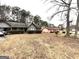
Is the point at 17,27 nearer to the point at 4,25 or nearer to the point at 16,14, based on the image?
the point at 4,25

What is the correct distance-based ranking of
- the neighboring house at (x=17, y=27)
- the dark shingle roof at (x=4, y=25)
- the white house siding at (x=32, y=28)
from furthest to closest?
1. the white house siding at (x=32, y=28)
2. the neighboring house at (x=17, y=27)
3. the dark shingle roof at (x=4, y=25)

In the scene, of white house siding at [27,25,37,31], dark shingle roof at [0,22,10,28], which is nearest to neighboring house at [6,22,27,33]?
dark shingle roof at [0,22,10,28]

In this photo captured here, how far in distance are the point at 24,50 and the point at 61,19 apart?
54.2 ft

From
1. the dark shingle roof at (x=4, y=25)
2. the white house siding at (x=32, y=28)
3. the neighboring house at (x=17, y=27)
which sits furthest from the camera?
the white house siding at (x=32, y=28)

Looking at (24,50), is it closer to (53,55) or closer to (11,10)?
(53,55)

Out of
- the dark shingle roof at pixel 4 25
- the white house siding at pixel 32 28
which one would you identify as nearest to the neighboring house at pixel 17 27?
the dark shingle roof at pixel 4 25

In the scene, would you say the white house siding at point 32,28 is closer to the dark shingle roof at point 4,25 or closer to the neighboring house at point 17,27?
the neighboring house at point 17,27

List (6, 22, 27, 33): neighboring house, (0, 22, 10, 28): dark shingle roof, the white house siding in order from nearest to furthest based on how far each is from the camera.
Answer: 1. (0, 22, 10, 28): dark shingle roof
2. (6, 22, 27, 33): neighboring house
3. the white house siding

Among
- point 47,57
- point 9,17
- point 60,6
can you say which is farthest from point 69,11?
point 9,17

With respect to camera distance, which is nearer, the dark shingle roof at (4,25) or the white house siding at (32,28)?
the dark shingle roof at (4,25)

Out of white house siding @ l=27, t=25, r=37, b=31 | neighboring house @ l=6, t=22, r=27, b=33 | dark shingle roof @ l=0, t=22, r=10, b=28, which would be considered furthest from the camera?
white house siding @ l=27, t=25, r=37, b=31

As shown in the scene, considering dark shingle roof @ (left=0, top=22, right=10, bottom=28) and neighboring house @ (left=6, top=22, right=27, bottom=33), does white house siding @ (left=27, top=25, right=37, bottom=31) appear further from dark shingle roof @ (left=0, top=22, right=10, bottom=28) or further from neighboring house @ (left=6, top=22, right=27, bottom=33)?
dark shingle roof @ (left=0, top=22, right=10, bottom=28)

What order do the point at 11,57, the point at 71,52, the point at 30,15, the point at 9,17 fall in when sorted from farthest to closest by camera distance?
the point at 30,15, the point at 9,17, the point at 71,52, the point at 11,57

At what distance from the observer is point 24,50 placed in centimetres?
1800
